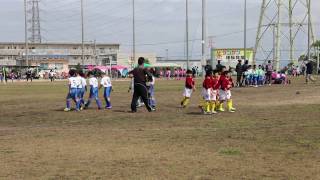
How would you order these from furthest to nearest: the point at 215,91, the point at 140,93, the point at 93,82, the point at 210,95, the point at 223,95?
1. the point at 93,82
2. the point at 140,93
3. the point at 223,95
4. the point at 215,91
5. the point at 210,95

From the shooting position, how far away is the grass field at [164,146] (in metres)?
8.86

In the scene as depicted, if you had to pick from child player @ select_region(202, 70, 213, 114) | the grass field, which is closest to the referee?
the grass field

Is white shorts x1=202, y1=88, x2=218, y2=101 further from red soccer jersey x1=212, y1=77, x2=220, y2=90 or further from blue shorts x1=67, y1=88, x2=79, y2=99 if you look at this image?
blue shorts x1=67, y1=88, x2=79, y2=99

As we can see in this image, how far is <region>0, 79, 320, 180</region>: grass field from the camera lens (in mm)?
8859

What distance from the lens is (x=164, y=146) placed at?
37.7 ft

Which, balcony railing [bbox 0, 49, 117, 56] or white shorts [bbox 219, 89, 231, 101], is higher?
balcony railing [bbox 0, 49, 117, 56]

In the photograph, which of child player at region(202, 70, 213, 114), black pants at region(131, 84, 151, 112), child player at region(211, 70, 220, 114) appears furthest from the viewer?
black pants at region(131, 84, 151, 112)

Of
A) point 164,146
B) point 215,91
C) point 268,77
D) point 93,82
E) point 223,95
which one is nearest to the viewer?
point 164,146

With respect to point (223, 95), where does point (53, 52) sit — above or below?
above

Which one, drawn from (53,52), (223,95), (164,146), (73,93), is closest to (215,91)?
(223,95)

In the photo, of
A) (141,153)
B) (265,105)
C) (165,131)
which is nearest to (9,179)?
(141,153)

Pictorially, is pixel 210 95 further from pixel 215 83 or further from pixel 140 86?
pixel 140 86

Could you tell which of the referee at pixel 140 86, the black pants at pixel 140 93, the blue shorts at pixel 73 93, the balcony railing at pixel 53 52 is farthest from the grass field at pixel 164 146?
the balcony railing at pixel 53 52

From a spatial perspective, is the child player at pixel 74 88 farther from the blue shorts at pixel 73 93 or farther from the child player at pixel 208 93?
the child player at pixel 208 93
